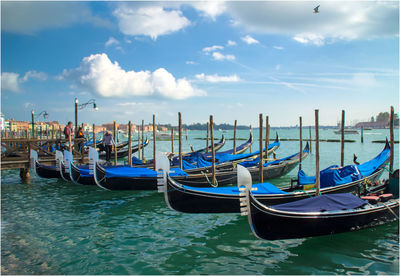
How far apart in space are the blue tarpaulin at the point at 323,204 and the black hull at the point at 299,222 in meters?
0.07

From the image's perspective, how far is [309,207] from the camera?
14.1 feet

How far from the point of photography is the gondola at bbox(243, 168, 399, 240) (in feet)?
13.3

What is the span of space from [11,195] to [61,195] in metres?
1.25

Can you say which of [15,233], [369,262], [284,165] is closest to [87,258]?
[15,233]

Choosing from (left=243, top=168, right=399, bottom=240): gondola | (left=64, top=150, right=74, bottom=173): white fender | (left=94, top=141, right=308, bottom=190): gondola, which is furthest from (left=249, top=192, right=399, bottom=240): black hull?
(left=64, top=150, right=74, bottom=173): white fender

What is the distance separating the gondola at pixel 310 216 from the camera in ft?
13.3

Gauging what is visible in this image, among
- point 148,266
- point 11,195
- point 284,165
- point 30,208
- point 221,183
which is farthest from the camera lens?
point 284,165

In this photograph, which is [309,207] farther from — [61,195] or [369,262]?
[61,195]

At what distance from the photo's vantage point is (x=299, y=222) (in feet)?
13.8

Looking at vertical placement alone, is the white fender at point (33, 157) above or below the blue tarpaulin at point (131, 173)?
above

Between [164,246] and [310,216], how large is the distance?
2.14 metres

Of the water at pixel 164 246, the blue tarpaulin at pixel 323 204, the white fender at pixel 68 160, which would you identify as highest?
the white fender at pixel 68 160

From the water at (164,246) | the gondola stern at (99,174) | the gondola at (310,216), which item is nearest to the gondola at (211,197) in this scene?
the water at (164,246)

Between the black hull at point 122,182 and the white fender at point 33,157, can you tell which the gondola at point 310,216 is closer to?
the black hull at point 122,182
